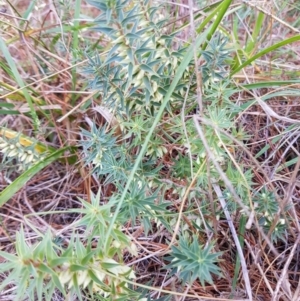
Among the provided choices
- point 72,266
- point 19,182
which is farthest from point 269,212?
point 19,182

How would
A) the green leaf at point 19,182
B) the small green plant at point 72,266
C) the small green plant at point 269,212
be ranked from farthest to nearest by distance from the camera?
the green leaf at point 19,182 < the small green plant at point 269,212 < the small green plant at point 72,266

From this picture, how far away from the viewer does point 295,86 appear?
1.35 metres

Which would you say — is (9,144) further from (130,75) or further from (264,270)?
(264,270)

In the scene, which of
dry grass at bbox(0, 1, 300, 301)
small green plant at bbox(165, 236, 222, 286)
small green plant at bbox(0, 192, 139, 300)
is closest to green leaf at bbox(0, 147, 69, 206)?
dry grass at bbox(0, 1, 300, 301)

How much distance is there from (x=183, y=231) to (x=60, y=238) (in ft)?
1.26

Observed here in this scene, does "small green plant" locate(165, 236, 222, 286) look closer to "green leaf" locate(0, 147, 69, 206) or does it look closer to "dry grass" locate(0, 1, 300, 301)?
"dry grass" locate(0, 1, 300, 301)

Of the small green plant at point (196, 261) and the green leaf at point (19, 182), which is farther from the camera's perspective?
the green leaf at point (19, 182)

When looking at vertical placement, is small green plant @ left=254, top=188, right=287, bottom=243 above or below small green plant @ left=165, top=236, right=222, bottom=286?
below

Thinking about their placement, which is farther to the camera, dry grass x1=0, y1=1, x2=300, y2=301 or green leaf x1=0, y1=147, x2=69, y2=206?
green leaf x1=0, y1=147, x2=69, y2=206

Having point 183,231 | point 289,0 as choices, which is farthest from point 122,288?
point 289,0

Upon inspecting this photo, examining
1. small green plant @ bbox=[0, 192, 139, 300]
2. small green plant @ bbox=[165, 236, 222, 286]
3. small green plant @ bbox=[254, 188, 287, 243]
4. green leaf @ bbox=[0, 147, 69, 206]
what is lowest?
small green plant @ bbox=[254, 188, 287, 243]

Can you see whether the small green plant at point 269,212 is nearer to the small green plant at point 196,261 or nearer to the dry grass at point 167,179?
the dry grass at point 167,179

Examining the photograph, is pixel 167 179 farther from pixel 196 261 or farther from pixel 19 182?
pixel 19 182

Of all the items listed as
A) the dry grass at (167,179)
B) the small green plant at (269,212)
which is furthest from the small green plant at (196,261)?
the small green plant at (269,212)
